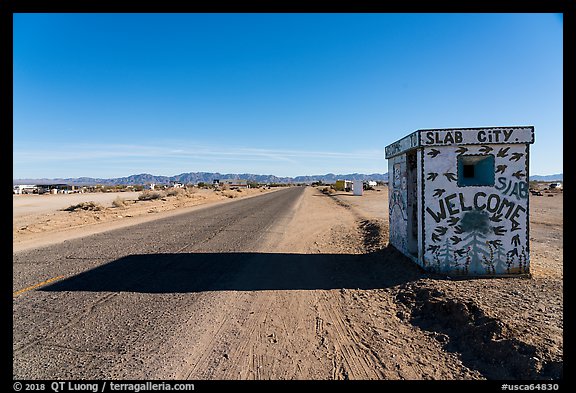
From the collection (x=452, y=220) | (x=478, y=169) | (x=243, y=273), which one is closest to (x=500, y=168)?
(x=478, y=169)

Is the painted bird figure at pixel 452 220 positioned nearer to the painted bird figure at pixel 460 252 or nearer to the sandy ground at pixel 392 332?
the painted bird figure at pixel 460 252

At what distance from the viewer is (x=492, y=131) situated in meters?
6.69

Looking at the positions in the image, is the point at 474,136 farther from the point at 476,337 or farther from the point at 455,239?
the point at 476,337

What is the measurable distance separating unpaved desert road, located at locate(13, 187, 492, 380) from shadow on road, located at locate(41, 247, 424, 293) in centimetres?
3

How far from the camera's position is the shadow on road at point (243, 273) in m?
6.50

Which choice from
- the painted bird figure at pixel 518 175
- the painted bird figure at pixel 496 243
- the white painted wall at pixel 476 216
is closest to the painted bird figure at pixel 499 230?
the white painted wall at pixel 476 216

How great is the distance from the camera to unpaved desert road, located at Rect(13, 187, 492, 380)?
11.7 feet

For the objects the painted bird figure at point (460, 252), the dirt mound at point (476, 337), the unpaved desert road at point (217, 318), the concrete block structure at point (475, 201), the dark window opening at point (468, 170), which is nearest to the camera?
the dirt mound at point (476, 337)

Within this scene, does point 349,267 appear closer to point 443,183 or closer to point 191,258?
point 443,183

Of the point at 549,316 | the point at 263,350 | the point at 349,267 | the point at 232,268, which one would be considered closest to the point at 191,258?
the point at 232,268

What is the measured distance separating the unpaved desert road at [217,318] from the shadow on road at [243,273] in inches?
1.1
